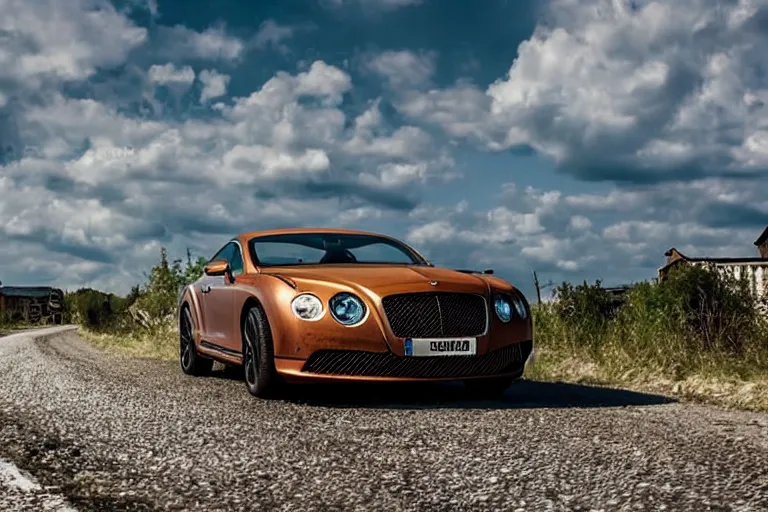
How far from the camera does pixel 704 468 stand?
140 inches

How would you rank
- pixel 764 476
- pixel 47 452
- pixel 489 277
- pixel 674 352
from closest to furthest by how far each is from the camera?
pixel 764 476 → pixel 47 452 → pixel 489 277 → pixel 674 352

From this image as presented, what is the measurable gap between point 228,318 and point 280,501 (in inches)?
171

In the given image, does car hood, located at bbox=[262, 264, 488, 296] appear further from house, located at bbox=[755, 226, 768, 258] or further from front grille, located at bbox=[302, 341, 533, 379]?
house, located at bbox=[755, 226, 768, 258]

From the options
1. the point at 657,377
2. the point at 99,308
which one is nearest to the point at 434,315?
the point at 657,377

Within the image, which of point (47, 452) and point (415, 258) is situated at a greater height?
point (415, 258)

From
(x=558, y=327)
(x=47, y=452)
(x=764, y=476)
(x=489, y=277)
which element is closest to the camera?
(x=764, y=476)

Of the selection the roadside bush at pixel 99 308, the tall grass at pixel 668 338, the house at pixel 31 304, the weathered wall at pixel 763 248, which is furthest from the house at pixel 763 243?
the house at pixel 31 304

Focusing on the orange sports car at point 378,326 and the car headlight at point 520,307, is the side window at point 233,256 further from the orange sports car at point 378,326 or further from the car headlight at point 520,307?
the car headlight at point 520,307

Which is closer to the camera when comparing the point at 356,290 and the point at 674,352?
the point at 356,290

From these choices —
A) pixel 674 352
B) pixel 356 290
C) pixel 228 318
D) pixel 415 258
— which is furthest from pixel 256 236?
pixel 674 352

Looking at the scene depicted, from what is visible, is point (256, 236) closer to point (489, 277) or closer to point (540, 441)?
point (489, 277)

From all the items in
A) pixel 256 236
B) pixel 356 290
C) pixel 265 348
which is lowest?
pixel 265 348

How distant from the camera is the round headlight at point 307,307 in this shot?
19.5 ft

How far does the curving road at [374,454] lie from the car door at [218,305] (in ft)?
3.39
